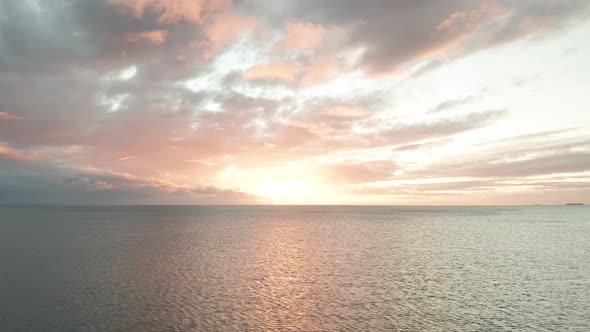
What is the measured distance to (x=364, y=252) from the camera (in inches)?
3359

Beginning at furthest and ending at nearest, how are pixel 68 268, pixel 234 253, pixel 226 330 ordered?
pixel 234 253 < pixel 68 268 < pixel 226 330

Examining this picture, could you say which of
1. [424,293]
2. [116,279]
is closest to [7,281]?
[116,279]

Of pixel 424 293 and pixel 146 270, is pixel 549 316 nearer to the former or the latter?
pixel 424 293

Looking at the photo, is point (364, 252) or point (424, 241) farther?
point (424, 241)

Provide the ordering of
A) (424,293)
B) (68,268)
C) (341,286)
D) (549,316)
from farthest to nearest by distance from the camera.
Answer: (68,268) → (341,286) → (424,293) → (549,316)

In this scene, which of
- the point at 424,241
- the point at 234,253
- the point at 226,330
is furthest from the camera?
the point at 424,241

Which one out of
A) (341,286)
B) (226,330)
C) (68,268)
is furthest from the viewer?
(68,268)

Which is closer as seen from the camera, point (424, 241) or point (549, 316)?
point (549, 316)

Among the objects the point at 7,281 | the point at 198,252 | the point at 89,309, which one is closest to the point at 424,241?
the point at 198,252

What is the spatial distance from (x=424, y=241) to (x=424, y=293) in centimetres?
6353

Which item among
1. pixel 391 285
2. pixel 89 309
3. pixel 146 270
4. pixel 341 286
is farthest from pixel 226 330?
pixel 146 270

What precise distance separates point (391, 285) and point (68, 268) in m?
57.2

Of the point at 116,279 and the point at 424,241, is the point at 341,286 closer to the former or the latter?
the point at 116,279

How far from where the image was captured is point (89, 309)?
4122 cm
